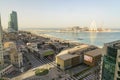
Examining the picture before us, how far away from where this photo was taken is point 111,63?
27641 millimetres

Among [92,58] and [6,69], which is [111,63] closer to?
[92,58]

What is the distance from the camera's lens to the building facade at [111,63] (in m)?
26.7

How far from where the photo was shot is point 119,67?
2645 cm

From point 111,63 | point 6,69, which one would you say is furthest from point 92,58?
point 6,69

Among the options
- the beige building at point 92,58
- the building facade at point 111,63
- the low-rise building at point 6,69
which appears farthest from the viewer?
the beige building at point 92,58

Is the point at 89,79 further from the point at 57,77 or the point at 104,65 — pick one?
the point at 104,65

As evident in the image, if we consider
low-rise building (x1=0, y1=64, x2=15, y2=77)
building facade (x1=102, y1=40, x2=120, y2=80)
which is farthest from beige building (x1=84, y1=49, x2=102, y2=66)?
low-rise building (x1=0, y1=64, x2=15, y2=77)

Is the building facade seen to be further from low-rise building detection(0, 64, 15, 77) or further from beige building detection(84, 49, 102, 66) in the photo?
low-rise building detection(0, 64, 15, 77)

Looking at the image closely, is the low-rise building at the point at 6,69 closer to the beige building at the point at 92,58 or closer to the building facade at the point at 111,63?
the beige building at the point at 92,58

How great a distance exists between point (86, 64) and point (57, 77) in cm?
1484

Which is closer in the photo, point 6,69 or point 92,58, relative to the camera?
point 6,69

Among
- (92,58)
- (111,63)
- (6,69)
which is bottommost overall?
(6,69)

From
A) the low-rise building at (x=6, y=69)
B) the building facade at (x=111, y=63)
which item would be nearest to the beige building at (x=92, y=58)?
the building facade at (x=111, y=63)

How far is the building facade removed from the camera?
26.7 meters
